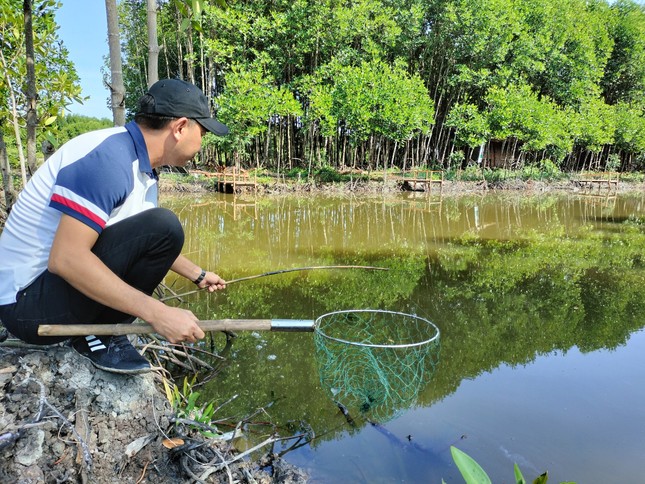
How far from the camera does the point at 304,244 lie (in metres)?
8.48

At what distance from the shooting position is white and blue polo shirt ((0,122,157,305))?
5.12 feet

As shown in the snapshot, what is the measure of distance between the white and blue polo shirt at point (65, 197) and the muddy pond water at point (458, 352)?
1.38 metres

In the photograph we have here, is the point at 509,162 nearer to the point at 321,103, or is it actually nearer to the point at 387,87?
the point at 387,87

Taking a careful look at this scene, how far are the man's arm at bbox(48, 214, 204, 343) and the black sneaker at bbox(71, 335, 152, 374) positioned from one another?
1.18ft

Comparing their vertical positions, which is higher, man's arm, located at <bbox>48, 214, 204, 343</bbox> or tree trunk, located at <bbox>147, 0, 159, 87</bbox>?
tree trunk, located at <bbox>147, 0, 159, 87</bbox>

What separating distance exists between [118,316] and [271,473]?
3.35 feet

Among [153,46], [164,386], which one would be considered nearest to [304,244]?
[153,46]

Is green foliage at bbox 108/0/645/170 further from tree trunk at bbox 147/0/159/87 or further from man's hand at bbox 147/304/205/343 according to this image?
man's hand at bbox 147/304/205/343

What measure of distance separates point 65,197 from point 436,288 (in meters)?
4.84

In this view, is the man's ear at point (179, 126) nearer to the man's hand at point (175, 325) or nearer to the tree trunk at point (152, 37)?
the man's hand at point (175, 325)

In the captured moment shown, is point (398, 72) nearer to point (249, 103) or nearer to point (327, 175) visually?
point (327, 175)

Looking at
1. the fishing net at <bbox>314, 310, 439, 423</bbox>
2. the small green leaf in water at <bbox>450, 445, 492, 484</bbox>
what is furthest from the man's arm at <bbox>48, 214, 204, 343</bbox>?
the fishing net at <bbox>314, 310, 439, 423</bbox>

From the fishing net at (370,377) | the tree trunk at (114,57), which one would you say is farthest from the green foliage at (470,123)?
the tree trunk at (114,57)

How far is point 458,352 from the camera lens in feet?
12.8
